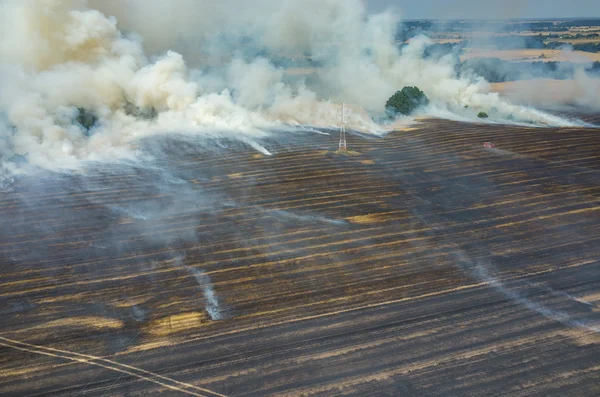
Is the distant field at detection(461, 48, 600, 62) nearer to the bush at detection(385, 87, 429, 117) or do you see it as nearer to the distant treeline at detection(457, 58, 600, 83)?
the distant treeline at detection(457, 58, 600, 83)

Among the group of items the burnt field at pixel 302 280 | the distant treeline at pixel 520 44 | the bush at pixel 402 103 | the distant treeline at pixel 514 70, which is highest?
the distant treeline at pixel 520 44

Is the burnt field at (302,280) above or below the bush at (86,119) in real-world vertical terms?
below

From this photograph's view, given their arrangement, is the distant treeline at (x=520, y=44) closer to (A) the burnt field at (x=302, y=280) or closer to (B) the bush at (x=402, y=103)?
(B) the bush at (x=402, y=103)

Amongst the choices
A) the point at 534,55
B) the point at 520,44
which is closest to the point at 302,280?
the point at 534,55

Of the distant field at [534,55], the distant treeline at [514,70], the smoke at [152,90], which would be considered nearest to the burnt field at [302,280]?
the smoke at [152,90]

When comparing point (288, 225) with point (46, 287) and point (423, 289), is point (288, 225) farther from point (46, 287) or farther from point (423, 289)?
point (46, 287)

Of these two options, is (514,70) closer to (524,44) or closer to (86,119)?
(524,44)

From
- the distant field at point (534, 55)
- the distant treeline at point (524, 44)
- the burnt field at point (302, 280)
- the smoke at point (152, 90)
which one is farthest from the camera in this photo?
the distant treeline at point (524, 44)

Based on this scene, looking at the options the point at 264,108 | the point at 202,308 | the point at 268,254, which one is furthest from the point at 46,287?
the point at 264,108
